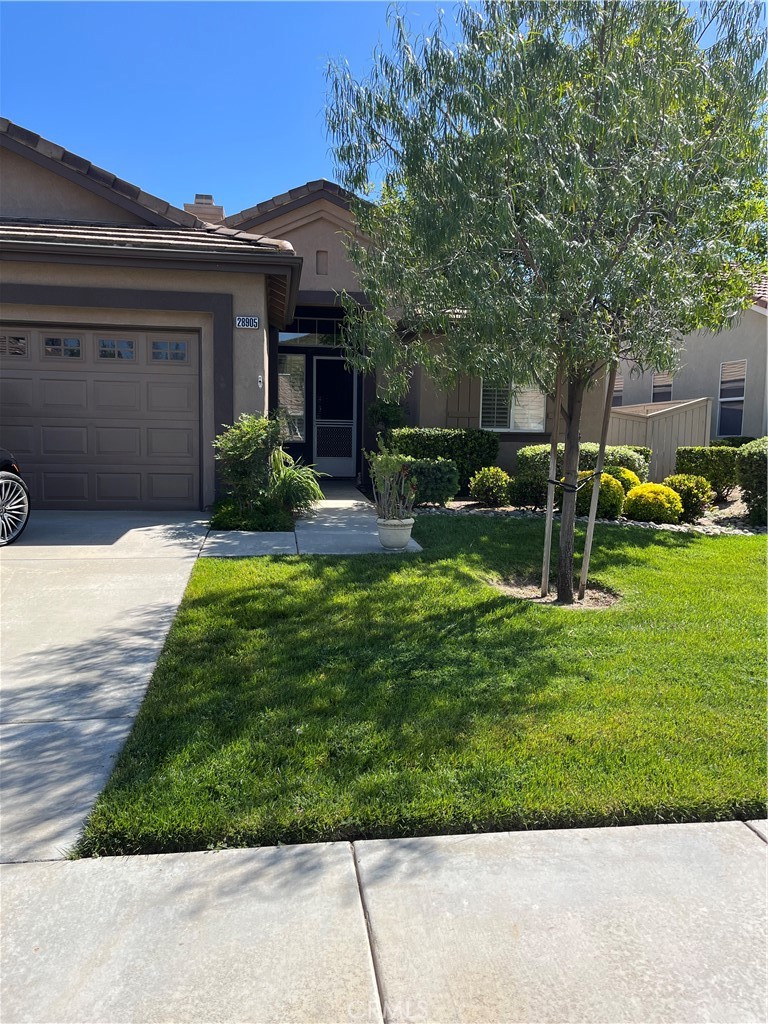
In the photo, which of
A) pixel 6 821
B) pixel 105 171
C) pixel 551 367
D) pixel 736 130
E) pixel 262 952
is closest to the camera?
pixel 262 952

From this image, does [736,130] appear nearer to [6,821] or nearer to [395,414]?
[6,821]

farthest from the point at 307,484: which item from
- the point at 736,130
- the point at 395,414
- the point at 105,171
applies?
the point at 736,130

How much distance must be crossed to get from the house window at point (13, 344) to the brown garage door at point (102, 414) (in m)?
0.01

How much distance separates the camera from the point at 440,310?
5844 mm

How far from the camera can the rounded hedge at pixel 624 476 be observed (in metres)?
10.8

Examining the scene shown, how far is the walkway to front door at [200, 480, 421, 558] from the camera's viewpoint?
304 inches

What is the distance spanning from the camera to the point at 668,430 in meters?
13.8

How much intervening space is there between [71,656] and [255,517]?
14.5 feet

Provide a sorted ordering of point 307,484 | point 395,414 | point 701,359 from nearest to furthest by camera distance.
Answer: point 307,484 → point 395,414 → point 701,359

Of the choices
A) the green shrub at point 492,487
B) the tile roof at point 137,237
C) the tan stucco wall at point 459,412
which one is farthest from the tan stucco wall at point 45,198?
the green shrub at point 492,487

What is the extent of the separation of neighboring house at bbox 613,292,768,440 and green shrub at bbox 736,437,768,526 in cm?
441

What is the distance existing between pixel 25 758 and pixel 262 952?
178 cm

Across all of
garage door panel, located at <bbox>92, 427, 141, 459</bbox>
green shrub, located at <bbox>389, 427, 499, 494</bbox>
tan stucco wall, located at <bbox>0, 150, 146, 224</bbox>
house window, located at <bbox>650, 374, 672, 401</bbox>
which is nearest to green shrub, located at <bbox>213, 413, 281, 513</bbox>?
garage door panel, located at <bbox>92, 427, 141, 459</bbox>

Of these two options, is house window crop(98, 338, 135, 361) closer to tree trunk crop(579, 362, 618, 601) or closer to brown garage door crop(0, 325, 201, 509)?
brown garage door crop(0, 325, 201, 509)
